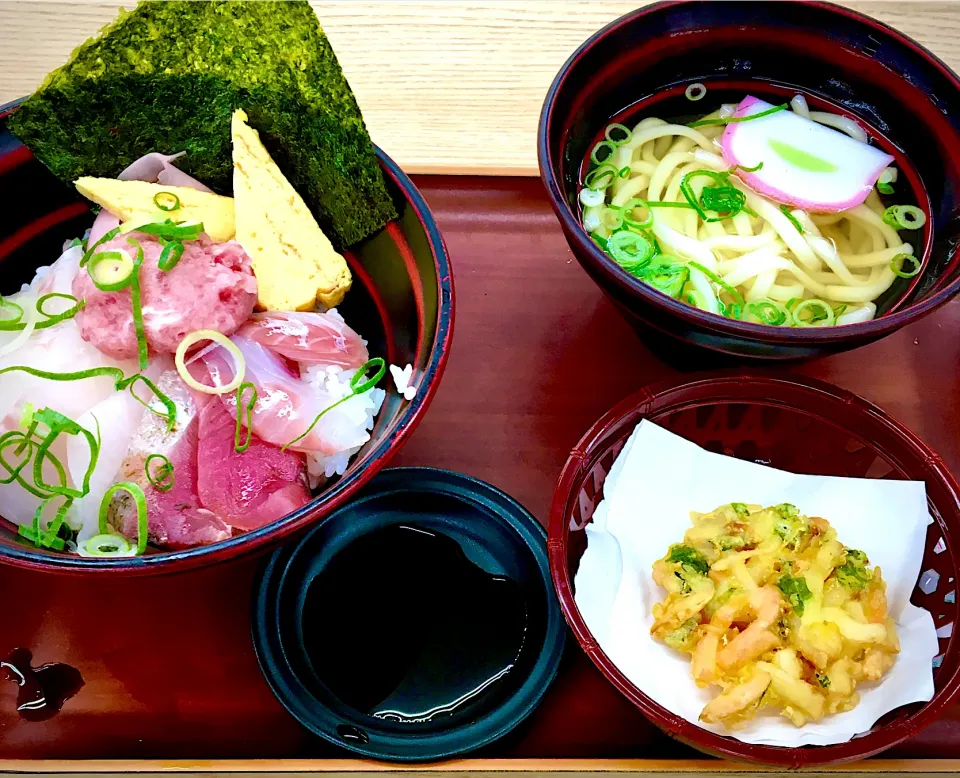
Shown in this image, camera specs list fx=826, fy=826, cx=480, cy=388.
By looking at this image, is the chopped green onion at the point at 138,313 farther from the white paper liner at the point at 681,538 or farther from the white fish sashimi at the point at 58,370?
the white paper liner at the point at 681,538

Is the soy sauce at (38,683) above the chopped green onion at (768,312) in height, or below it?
below

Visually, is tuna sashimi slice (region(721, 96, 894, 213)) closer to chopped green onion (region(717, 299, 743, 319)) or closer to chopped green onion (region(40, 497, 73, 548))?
chopped green onion (region(717, 299, 743, 319))

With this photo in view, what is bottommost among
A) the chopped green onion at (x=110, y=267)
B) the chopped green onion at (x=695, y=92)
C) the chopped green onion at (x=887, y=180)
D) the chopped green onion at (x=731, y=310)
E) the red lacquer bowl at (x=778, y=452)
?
the red lacquer bowl at (x=778, y=452)

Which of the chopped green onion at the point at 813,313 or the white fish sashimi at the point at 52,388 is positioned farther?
the chopped green onion at the point at 813,313

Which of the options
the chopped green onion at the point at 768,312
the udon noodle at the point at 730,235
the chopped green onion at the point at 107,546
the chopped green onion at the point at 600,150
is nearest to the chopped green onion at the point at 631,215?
the udon noodle at the point at 730,235

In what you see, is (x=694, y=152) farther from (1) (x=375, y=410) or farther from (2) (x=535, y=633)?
(2) (x=535, y=633)

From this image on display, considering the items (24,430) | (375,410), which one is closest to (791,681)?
(375,410)

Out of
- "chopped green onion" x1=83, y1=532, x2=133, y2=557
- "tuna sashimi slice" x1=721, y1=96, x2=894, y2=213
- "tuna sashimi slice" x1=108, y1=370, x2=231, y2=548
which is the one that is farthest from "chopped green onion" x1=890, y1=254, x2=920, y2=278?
"chopped green onion" x1=83, y1=532, x2=133, y2=557

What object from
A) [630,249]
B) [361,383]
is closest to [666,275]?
[630,249]
